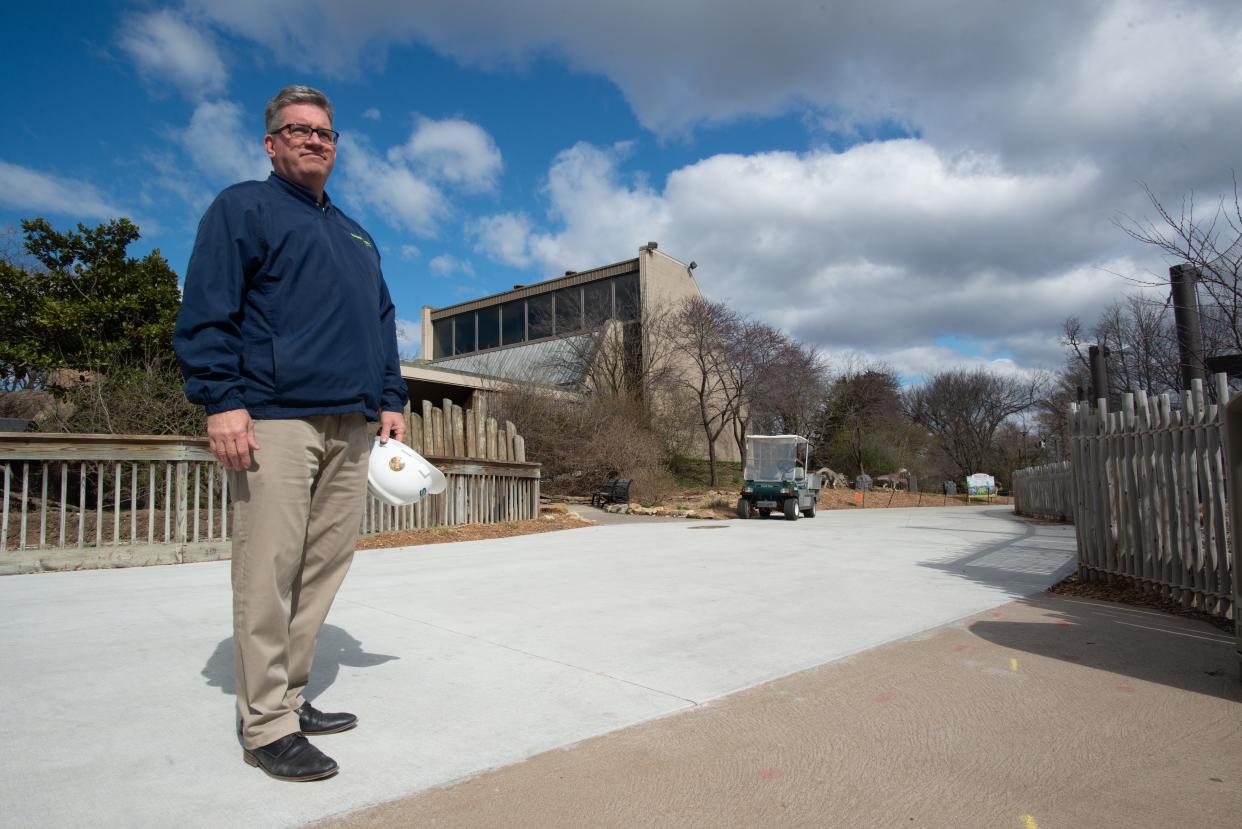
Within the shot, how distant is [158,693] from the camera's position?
319cm

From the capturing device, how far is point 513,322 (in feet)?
122

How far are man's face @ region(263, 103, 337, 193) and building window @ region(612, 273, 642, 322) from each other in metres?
29.4

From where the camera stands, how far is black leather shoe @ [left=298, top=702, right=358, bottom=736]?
279 centimetres

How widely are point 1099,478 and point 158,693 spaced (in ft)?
24.3

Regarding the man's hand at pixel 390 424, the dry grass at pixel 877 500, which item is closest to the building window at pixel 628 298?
the dry grass at pixel 877 500

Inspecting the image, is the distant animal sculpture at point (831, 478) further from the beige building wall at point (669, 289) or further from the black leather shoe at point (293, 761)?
the black leather shoe at point (293, 761)

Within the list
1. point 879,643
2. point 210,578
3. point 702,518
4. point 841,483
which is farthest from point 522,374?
point 879,643

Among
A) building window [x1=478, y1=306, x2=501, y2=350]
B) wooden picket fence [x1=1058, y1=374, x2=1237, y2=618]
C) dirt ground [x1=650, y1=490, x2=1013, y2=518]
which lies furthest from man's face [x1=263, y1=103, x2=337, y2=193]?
building window [x1=478, y1=306, x2=501, y2=350]

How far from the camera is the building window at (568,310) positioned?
33.8 m

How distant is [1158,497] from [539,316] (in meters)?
31.3

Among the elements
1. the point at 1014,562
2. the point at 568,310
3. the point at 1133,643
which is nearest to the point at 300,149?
the point at 1133,643

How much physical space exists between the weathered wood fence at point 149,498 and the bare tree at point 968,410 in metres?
49.1

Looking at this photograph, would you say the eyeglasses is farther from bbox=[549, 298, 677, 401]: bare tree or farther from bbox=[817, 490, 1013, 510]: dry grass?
bbox=[549, 298, 677, 401]: bare tree

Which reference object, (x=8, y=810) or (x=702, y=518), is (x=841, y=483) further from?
(x=8, y=810)
